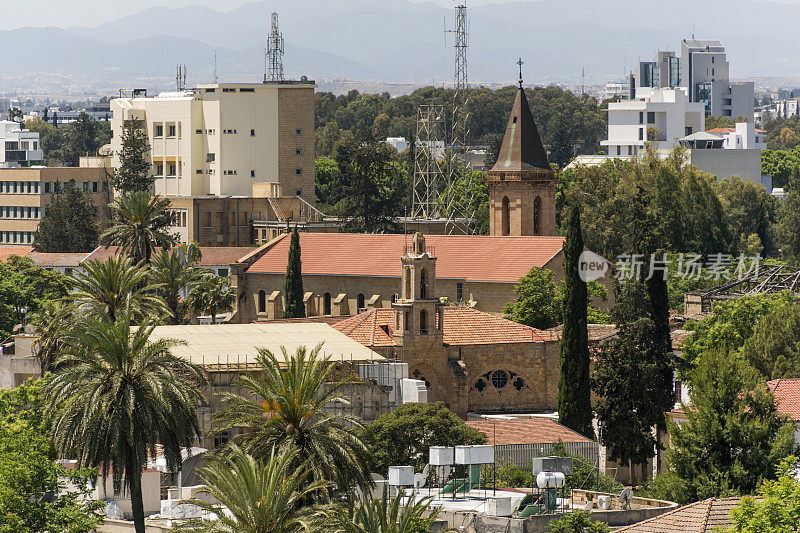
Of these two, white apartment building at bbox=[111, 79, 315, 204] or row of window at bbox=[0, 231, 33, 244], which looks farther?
row of window at bbox=[0, 231, 33, 244]

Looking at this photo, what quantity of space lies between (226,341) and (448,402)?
10341 mm

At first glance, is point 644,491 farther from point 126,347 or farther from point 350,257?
point 350,257

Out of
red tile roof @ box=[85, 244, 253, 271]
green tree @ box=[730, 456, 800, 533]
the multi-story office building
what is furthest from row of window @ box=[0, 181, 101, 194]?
green tree @ box=[730, 456, 800, 533]

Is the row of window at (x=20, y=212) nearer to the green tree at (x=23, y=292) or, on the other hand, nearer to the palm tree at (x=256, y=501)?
the green tree at (x=23, y=292)

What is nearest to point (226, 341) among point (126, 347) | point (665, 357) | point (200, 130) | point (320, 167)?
point (665, 357)

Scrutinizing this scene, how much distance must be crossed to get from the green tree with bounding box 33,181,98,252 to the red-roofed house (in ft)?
143

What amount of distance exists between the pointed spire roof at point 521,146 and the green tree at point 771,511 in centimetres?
6201

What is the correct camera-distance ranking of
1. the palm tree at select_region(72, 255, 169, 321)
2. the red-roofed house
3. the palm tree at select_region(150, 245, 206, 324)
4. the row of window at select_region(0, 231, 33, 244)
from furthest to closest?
1. the row of window at select_region(0, 231, 33, 244)
2. the red-roofed house
3. the palm tree at select_region(150, 245, 206, 324)
4. the palm tree at select_region(72, 255, 169, 321)

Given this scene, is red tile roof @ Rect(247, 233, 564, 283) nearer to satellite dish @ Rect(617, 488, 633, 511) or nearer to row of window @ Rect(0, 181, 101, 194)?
satellite dish @ Rect(617, 488, 633, 511)

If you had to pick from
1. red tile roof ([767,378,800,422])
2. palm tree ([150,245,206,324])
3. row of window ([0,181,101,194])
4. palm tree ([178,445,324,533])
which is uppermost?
row of window ([0,181,101,194])

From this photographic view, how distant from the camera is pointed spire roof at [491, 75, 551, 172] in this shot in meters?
103

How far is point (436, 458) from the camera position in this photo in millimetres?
53719

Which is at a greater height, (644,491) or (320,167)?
(320,167)

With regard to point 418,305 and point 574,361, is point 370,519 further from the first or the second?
point 418,305
